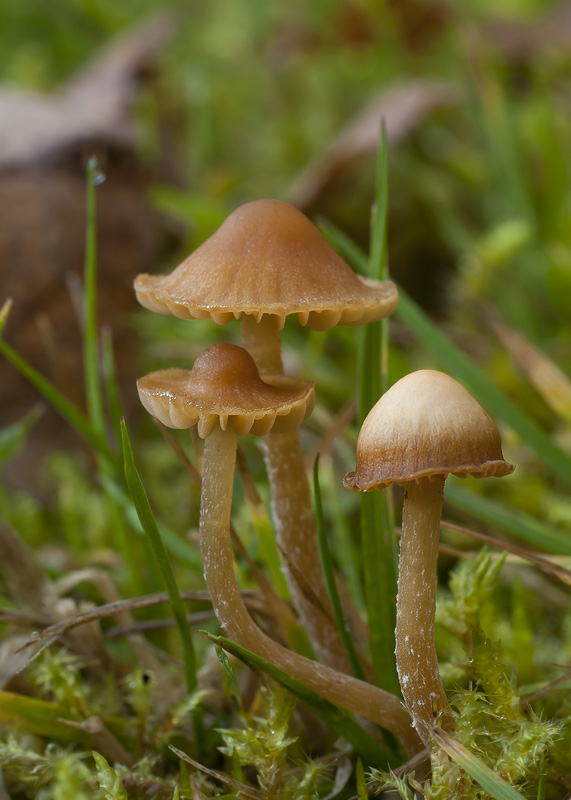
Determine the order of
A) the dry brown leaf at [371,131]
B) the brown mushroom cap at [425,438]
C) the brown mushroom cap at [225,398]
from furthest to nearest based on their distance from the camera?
the dry brown leaf at [371,131] → the brown mushroom cap at [225,398] → the brown mushroom cap at [425,438]

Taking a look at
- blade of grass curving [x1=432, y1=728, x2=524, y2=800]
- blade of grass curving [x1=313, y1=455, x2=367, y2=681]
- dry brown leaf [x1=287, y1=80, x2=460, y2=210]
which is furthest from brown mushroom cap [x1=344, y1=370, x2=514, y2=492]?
dry brown leaf [x1=287, y1=80, x2=460, y2=210]

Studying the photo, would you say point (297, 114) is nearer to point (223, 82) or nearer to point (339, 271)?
point (223, 82)

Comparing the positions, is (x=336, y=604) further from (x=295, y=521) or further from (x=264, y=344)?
(x=264, y=344)

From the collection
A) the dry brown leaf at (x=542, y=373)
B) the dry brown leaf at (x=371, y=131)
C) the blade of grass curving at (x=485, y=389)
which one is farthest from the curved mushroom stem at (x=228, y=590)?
the dry brown leaf at (x=371, y=131)

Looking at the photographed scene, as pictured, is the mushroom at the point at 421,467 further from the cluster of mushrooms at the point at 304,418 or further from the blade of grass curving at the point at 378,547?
the blade of grass curving at the point at 378,547

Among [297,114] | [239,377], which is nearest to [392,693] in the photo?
[239,377]

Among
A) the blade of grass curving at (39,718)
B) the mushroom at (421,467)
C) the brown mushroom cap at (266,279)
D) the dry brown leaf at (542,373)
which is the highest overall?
the brown mushroom cap at (266,279)

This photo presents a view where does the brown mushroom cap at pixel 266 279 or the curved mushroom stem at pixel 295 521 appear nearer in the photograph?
the brown mushroom cap at pixel 266 279
